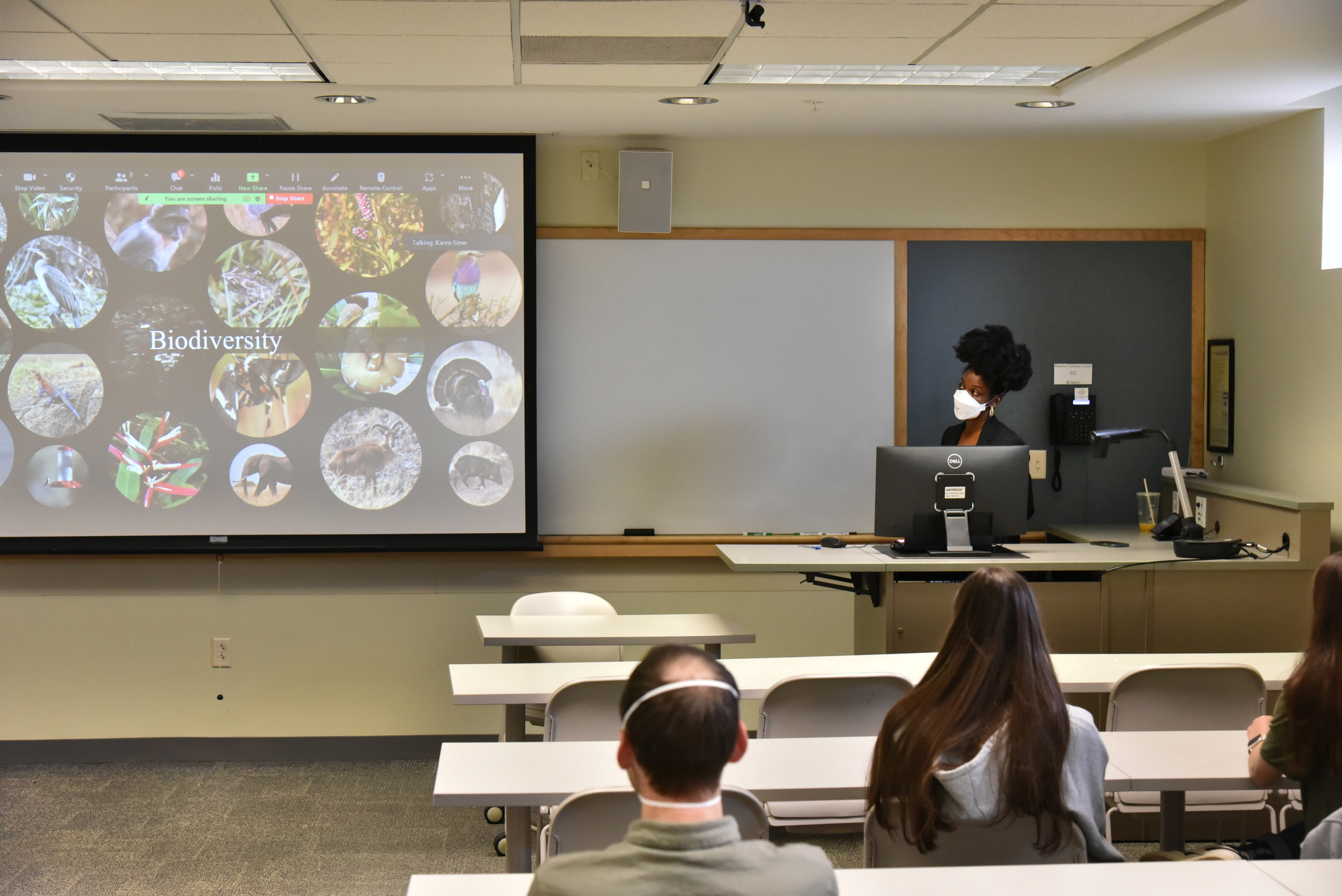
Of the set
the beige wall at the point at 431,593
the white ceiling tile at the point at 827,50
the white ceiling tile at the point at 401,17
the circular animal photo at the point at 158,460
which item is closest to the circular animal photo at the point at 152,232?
the circular animal photo at the point at 158,460

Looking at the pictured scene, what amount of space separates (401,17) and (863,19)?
1.33 metres

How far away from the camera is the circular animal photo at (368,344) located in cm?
476

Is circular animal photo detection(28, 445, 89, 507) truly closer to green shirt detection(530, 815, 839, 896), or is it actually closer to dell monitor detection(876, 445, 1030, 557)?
dell monitor detection(876, 445, 1030, 557)

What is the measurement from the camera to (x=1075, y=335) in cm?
511

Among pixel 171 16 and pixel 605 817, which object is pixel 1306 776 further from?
pixel 171 16

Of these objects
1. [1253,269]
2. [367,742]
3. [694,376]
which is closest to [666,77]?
[694,376]

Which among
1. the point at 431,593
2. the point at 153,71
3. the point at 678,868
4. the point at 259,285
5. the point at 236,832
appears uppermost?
the point at 153,71

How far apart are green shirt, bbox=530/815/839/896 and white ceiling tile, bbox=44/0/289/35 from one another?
2.64 meters

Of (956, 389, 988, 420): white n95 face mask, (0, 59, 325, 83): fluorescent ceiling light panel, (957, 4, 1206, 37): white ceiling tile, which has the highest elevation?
(0, 59, 325, 83): fluorescent ceiling light panel

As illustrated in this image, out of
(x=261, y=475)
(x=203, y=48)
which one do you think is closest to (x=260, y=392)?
(x=261, y=475)

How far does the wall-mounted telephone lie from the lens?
506cm

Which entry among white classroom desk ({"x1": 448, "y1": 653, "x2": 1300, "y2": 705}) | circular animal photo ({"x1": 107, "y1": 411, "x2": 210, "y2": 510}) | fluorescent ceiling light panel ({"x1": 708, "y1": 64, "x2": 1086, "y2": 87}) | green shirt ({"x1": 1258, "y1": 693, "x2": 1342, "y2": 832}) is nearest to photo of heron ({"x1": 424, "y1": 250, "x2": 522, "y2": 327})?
circular animal photo ({"x1": 107, "y1": 411, "x2": 210, "y2": 510})

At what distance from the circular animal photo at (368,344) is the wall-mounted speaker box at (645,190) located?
104 cm

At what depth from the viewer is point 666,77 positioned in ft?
12.8
